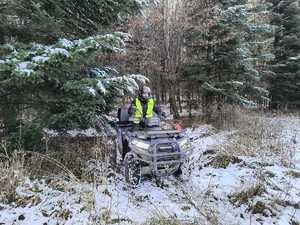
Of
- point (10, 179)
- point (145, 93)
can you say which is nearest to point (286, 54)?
point (145, 93)

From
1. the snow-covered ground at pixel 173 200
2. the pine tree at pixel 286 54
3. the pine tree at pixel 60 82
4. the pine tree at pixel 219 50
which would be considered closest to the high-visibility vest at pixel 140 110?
the pine tree at pixel 60 82

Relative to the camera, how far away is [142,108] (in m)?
7.33

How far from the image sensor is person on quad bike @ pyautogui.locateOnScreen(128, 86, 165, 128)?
7215mm

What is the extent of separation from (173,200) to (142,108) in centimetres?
227

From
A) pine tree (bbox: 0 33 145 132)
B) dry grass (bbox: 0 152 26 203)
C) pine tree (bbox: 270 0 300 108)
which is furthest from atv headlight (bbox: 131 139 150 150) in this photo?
pine tree (bbox: 270 0 300 108)

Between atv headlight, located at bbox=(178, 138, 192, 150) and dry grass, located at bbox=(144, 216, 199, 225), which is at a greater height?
atv headlight, located at bbox=(178, 138, 192, 150)

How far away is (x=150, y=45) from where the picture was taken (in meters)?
13.9

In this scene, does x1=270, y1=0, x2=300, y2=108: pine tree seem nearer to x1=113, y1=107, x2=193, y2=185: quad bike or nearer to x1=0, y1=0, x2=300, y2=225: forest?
x1=0, y1=0, x2=300, y2=225: forest

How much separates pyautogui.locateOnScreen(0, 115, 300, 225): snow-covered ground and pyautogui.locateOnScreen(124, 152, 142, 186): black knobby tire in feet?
0.51

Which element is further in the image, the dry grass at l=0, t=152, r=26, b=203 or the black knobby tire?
the black knobby tire

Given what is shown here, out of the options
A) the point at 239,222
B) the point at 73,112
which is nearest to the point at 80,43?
the point at 73,112

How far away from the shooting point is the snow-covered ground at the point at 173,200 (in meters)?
5.08

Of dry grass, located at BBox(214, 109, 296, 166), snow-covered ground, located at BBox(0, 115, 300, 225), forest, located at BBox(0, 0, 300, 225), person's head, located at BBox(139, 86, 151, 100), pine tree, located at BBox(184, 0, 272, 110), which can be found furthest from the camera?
pine tree, located at BBox(184, 0, 272, 110)

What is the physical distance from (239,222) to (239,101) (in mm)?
9043
